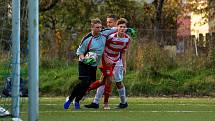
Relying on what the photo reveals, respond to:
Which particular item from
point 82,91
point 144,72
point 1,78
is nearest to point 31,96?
point 1,78

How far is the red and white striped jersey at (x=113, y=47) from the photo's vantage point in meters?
11.6

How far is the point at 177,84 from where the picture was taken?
20078 mm

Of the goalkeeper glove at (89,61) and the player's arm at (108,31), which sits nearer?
the goalkeeper glove at (89,61)

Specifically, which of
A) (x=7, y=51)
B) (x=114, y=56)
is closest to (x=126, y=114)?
(x=114, y=56)

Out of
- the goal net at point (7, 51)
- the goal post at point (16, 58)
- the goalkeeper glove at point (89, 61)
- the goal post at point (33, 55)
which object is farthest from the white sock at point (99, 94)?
the goal post at point (33, 55)

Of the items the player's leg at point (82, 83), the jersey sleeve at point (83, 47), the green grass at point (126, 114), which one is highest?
the jersey sleeve at point (83, 47)

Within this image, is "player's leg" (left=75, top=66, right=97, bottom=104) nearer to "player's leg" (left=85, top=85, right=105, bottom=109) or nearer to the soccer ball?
the soccer ball

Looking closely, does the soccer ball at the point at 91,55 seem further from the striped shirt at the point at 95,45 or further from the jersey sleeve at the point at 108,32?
the jersey sleeve at the point at 108,32

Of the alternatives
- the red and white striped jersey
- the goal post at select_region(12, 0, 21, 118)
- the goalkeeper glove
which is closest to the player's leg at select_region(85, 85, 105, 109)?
the red and white striped jersey

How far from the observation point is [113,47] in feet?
38.3

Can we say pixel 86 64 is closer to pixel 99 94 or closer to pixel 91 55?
pixel 91 55

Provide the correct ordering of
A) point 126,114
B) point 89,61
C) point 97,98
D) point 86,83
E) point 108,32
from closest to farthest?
1. point 126,114
2. point 89,61
3. point 86,83
4. point 108,32
5. point 97,98

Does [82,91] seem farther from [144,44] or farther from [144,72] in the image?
[144,44]

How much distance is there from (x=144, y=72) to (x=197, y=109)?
916 centimetres
